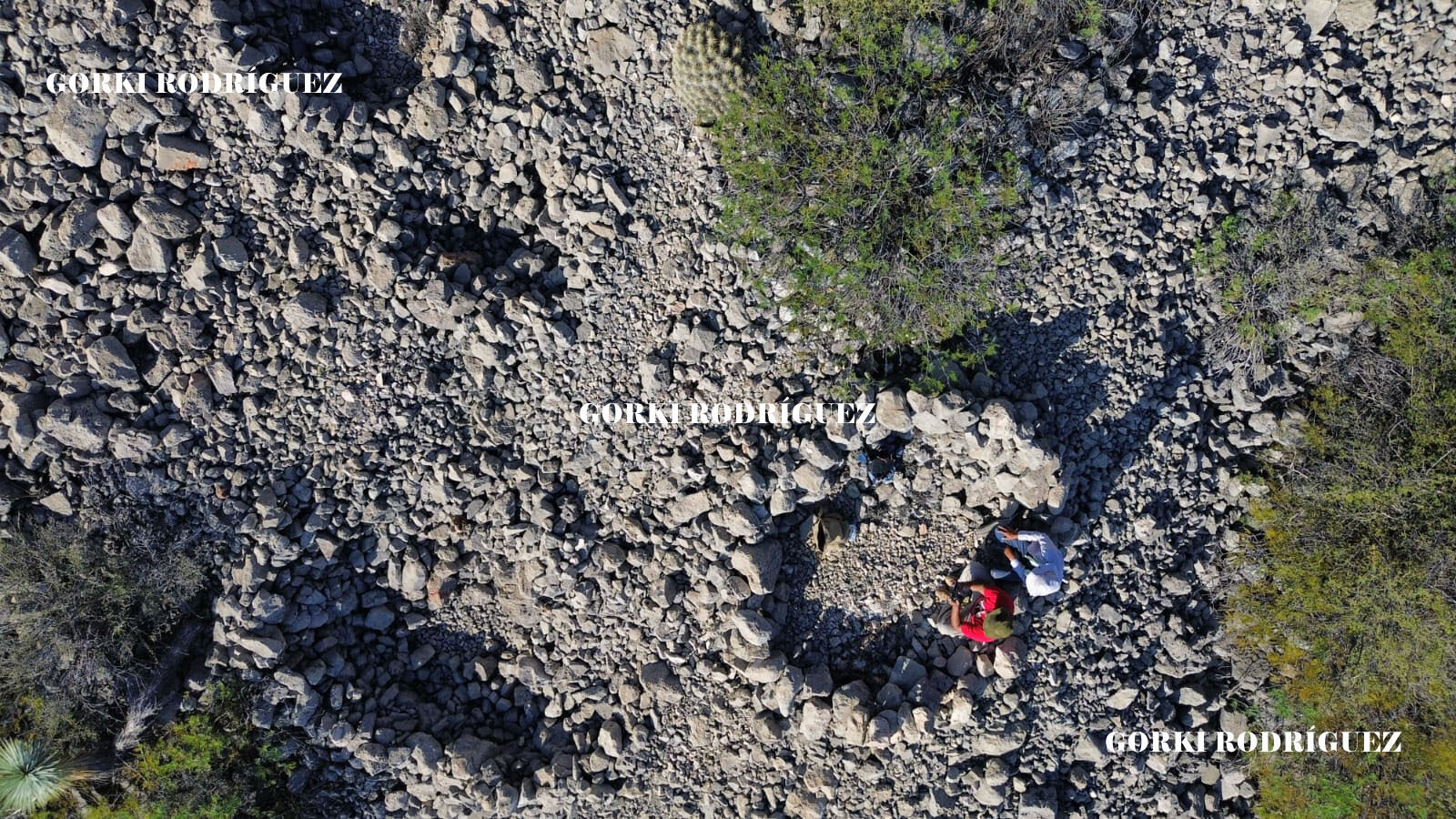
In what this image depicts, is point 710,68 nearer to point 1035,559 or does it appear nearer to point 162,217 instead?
point 162,217

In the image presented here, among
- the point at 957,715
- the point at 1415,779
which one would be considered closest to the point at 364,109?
the point at 957,715

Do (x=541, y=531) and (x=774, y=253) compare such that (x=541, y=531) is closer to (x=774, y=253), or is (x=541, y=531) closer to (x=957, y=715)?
(x=774, y=253)

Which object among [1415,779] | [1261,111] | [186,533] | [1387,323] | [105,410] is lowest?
[186,533]

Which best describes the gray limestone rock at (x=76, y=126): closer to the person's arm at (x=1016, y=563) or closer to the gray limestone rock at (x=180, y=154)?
the gray limestone rock at (x=180, y=154)

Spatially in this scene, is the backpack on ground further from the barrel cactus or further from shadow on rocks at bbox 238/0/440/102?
shadow on rocks at bbox 238/0/440/102

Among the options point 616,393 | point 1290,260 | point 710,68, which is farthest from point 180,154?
point 1290,260

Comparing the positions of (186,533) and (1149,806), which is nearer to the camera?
(186,533)

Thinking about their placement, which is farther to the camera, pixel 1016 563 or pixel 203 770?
pixel 1016 563
